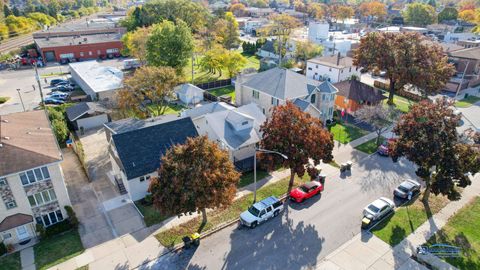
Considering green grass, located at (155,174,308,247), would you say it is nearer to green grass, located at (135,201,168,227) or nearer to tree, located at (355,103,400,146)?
green grass, located at (135,201,168,227)

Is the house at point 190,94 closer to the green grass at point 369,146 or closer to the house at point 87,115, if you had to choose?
the house at point 87,115

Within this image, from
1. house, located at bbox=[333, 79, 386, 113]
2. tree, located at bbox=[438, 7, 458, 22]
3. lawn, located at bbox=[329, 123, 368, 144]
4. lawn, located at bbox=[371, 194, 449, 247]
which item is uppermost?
tree, located at bbox=[438, 7, 458, 22]

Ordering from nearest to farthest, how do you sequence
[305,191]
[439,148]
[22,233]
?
[22,233] < [439,148] < [305,191]

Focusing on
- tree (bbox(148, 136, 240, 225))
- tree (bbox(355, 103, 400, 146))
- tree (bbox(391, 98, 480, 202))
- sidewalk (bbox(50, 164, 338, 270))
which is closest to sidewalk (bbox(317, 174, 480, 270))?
tree (bbox(391, 98, 480, 202))

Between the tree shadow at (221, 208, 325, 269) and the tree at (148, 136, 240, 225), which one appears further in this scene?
the tree at (148, 136, 240, 225)

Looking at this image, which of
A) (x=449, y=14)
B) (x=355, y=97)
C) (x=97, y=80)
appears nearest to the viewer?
(x=355, y=97)

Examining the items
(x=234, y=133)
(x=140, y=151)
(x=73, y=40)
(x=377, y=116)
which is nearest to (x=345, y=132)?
(x=377, y=116)

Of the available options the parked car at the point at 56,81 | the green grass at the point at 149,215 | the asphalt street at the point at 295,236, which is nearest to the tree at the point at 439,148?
the asphalt street at the point at 295,236

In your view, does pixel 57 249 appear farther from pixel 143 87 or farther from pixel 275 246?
pixel 143 87
